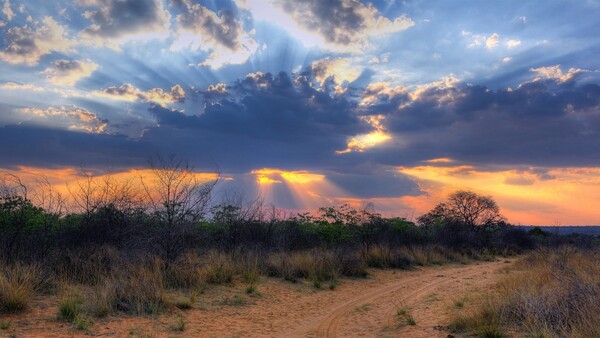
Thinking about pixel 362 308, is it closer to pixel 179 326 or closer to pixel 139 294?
pixel 179 326

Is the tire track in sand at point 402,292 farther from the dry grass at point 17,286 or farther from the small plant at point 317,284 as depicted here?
the dry grass at point 17,286

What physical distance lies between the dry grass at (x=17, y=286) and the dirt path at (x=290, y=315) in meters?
0.34

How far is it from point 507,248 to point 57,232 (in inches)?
1629

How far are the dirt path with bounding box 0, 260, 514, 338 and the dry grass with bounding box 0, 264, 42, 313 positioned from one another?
0.34m

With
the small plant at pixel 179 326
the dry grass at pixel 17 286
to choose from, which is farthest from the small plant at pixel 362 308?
the dry grass at pixel 17 286

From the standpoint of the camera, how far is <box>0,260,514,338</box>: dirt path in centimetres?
923

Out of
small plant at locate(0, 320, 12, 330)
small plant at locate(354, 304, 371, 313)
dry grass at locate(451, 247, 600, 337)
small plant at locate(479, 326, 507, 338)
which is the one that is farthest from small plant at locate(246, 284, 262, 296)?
small plant at locate(479, 326, 507, 338)

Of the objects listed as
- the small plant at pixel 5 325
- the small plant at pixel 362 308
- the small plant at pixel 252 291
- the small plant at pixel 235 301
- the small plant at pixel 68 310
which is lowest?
the small plant at pixel 362 308

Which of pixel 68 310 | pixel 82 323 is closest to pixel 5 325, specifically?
pixel 68 310

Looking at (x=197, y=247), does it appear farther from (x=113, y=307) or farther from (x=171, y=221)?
(x=113, y=307)

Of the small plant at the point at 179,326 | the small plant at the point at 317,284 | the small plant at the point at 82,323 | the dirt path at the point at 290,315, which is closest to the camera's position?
the small plant at the point at 82,323

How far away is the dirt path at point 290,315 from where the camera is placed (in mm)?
9234

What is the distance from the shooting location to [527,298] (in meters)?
9.20

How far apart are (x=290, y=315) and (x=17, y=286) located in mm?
6826
